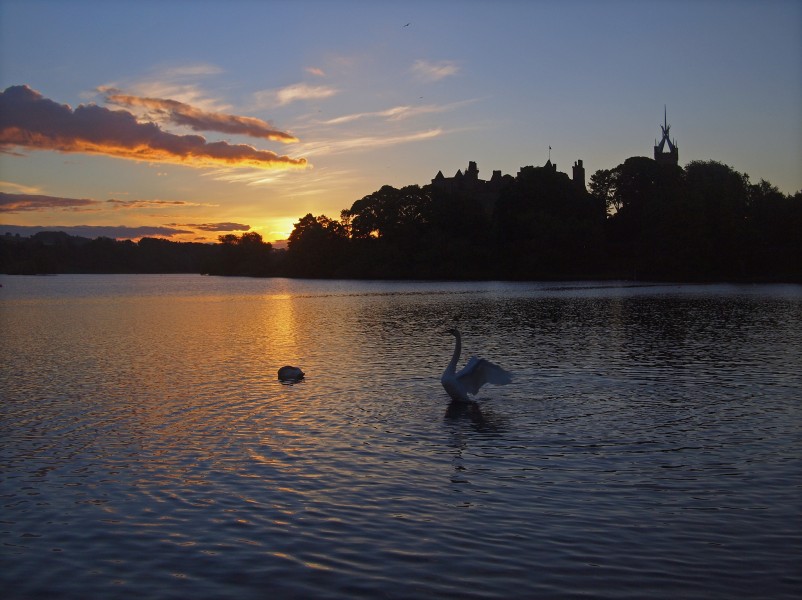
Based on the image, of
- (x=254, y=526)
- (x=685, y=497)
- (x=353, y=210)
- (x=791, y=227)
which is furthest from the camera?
(x=353, y=210)

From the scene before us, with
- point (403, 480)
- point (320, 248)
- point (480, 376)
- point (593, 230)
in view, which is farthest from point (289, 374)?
point (320, 248)

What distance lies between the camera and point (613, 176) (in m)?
129

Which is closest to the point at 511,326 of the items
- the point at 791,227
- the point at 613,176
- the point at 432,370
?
the point at 432,370

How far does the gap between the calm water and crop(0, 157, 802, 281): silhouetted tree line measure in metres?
86.9

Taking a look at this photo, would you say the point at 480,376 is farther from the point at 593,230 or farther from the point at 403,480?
the point at 593,230

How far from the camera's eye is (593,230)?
117688 mm

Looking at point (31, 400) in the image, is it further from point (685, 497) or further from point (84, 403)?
point (685, 497)

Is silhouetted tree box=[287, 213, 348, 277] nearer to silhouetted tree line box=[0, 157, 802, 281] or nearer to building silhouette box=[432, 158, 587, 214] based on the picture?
silhouetted tree line box=[0, 157, 802, 281]

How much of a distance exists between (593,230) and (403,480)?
368 ft

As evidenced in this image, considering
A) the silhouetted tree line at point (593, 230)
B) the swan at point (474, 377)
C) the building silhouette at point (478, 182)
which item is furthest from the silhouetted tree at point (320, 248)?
the swan at point (474, 377)

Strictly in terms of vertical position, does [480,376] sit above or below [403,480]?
above

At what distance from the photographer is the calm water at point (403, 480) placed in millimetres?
7438

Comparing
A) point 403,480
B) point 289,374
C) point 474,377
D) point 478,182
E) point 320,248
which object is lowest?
point 403,480

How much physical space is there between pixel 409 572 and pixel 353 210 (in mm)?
149849
